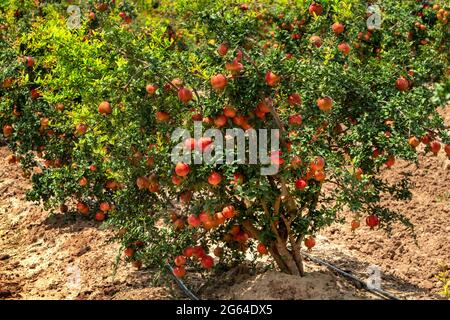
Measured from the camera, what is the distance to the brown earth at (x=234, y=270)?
474 centimetres

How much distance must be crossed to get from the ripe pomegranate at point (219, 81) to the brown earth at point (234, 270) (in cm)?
151

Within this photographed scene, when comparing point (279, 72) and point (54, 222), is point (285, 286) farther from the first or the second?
point (54, 222)

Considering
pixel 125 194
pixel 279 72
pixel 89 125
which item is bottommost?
pixel 125 194

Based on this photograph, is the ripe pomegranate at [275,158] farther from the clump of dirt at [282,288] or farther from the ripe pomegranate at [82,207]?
the ripe pomegranate at [82,207]

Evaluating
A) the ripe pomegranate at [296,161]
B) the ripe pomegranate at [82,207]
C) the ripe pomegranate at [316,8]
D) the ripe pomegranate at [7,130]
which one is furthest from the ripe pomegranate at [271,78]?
the ripe pomegranate at [7,130]

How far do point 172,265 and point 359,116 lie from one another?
1808 mm

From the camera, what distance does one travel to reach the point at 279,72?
4004mm

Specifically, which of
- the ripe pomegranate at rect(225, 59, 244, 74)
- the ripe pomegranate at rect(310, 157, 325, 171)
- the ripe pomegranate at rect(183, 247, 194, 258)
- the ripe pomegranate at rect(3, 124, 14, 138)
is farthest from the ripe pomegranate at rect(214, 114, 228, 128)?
the ripe pomegranate at rect(3, 124, 14, 138)

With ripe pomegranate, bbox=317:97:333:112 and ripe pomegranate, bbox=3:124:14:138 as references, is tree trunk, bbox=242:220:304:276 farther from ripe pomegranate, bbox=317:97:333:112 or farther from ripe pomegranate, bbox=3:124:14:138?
ripe pomegranate, bbox=3:124:14:138

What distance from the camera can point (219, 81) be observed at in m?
3.86

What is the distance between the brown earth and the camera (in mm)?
4743

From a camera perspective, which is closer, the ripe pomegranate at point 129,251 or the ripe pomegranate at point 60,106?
the ripe pomegranate at point 129,251
